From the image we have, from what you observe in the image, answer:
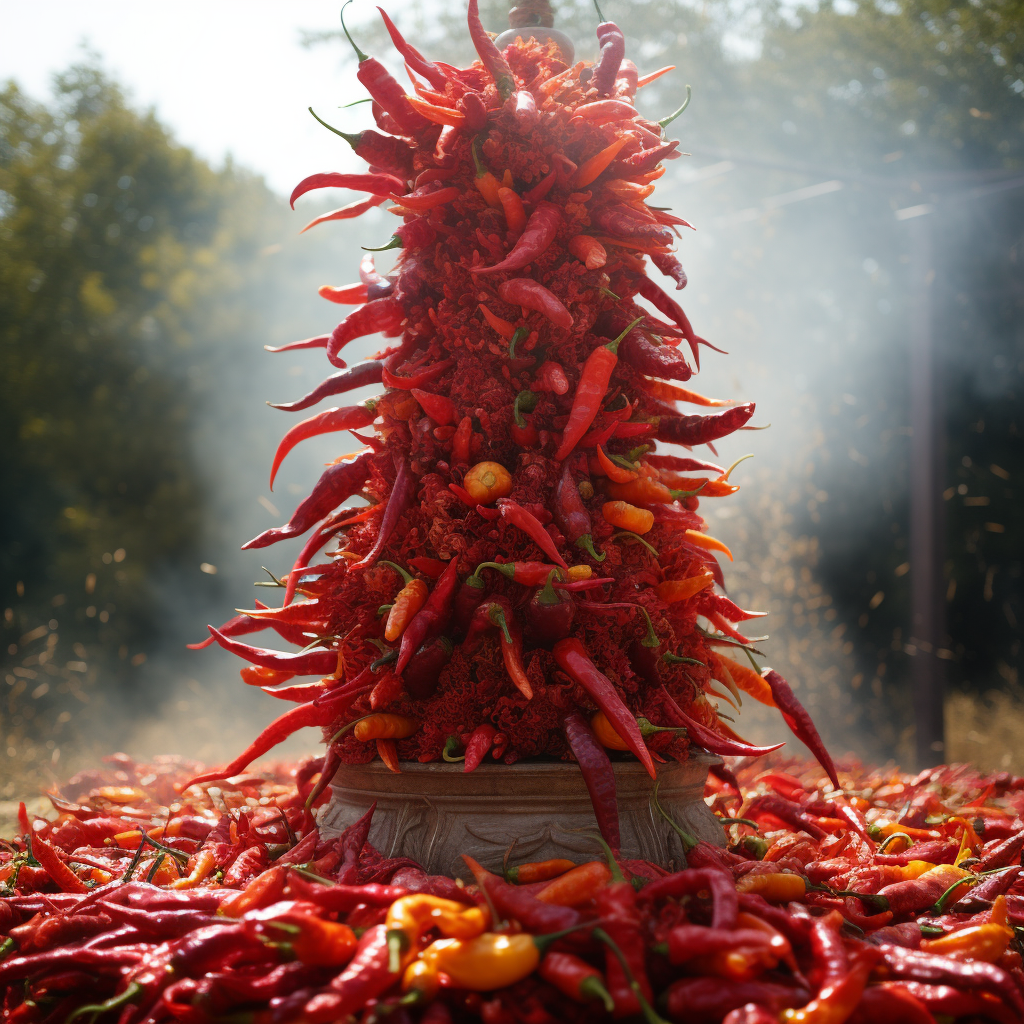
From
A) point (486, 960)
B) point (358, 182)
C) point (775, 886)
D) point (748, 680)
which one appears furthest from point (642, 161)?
point (486, 960)

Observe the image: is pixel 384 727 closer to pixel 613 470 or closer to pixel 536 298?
pixel 613 470

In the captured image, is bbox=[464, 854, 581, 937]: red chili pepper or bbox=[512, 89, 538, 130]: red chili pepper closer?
bbox=[464, 854, 581, 937]: red chili pepper

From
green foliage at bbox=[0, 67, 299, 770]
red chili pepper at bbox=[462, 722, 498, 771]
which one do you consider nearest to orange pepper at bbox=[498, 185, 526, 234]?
red chili pepper at bbox=[462, 722, 498, 771]

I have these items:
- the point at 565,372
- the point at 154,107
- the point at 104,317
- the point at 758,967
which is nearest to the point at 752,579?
the point at 565,372

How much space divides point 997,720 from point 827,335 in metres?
3.96

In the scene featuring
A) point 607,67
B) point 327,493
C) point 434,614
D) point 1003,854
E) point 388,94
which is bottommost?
point 1003,854

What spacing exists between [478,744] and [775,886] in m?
0.82

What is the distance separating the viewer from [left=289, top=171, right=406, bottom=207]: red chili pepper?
2.61 meters

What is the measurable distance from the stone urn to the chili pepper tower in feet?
0.21

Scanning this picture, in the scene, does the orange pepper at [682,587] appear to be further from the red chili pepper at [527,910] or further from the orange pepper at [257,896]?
the orange pepper at [257,896]

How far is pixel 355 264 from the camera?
1241 centimetres

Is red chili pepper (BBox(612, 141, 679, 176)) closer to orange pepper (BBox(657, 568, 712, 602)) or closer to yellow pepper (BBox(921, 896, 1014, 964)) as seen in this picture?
orange pepper (BBox(657, 568, 712, 602))

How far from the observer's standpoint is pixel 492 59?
8.02ft

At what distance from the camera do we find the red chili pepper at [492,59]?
243 centimetres
